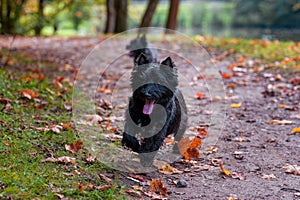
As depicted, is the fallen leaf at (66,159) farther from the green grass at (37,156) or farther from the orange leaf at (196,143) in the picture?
the orange leaf at (196,143)

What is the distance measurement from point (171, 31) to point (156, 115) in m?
12.3

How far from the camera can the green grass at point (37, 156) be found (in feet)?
12.9

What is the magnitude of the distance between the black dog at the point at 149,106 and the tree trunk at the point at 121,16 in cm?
1424

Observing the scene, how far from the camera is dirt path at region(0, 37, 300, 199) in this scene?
15.2ft

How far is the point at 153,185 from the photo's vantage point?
4.41 m

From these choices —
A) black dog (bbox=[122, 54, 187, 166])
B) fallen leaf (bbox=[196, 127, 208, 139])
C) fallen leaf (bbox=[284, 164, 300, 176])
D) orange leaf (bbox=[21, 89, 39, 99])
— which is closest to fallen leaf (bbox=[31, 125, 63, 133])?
black dog (bbox=[122, 54, 187, 166])

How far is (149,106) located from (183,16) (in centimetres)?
2231

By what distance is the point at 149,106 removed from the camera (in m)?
4.73

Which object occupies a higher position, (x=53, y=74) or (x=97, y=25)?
(x=53, y=74)

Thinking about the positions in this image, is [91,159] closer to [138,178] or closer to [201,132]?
[138,178]

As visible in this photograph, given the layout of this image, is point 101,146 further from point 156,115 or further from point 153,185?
point 153,185

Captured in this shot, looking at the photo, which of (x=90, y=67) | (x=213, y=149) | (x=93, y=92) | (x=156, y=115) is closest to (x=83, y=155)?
(x=156, y=115)

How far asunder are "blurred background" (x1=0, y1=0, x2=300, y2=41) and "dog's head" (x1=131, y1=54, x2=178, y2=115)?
9.32 meters

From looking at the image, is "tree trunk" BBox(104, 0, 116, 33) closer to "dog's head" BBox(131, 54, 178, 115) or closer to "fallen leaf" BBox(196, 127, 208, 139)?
"fallen leaf" BBox(196, 127, 208, 139)
